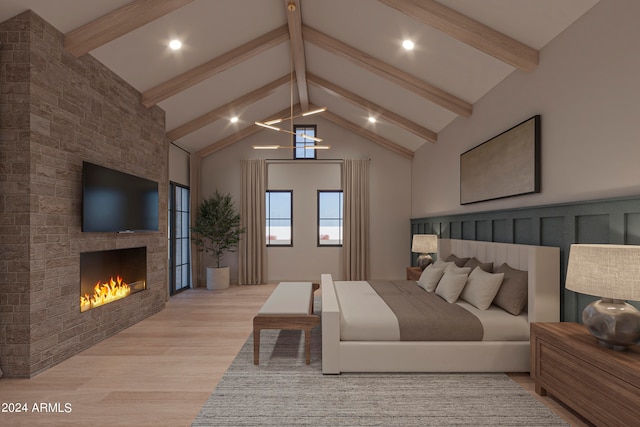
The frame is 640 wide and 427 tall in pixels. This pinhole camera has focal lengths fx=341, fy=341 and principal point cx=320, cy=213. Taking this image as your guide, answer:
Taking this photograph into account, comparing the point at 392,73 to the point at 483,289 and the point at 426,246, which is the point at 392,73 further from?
the point at 483,289

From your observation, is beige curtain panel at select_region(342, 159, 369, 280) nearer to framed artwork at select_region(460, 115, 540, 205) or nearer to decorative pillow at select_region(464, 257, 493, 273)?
framed artwork at select_region(460, 115, 540, 205)

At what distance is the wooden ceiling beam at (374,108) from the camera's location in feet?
18.5

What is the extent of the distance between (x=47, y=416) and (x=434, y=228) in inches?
207

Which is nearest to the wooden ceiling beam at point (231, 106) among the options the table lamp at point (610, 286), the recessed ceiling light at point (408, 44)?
the recessed ceiling light at point (408, 44)

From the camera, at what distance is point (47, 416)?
2176 mm

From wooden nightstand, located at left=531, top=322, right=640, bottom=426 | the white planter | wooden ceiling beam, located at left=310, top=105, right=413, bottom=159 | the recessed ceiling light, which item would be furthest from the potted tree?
wooden nightstand, located at left=531, top=322, right=640, bottom=426

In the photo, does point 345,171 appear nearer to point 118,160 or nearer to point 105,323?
point 118,160

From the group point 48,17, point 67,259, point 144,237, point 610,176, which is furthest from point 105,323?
point 610,176

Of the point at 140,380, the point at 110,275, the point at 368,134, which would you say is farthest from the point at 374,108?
the point at 140,380

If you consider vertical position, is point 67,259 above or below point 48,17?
below

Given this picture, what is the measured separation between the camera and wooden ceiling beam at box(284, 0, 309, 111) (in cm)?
376

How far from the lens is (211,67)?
4297 mm

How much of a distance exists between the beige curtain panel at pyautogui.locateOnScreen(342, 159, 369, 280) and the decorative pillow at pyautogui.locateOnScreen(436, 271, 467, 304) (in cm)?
347

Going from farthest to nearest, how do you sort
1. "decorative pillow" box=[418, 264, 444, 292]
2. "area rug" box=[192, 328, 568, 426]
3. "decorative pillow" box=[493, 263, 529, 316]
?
"decorative pillow" box=[418, 264, 444, 292] < "decorative pillow" box=[493, 263, 529, 316] < "area rug" box=[192, 328, 568, 426]
